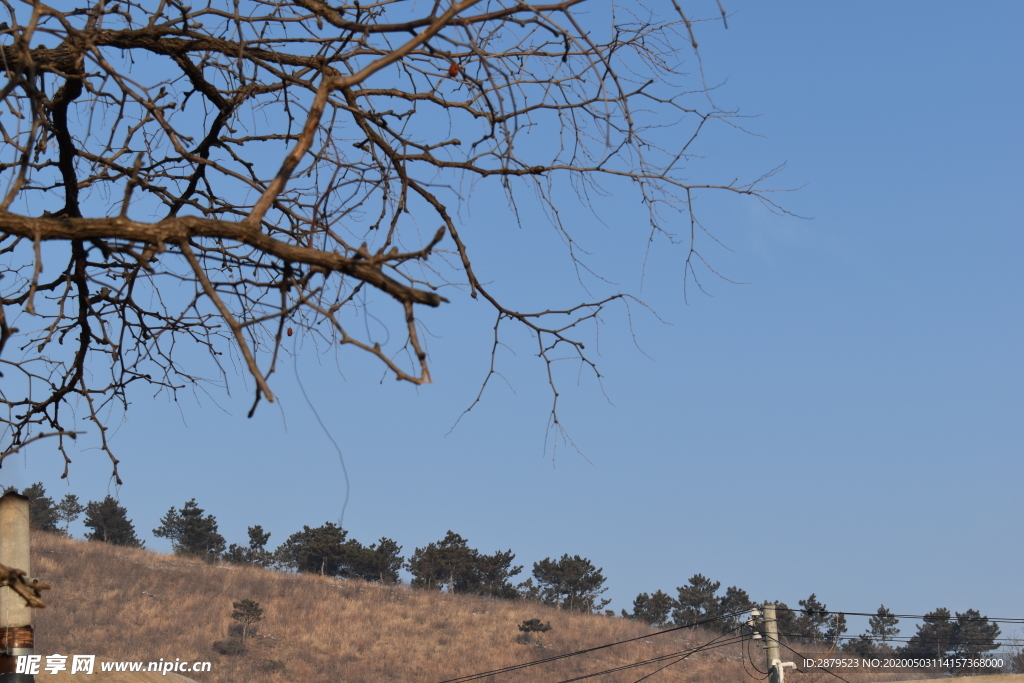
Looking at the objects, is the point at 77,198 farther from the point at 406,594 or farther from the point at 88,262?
the point at 406,594

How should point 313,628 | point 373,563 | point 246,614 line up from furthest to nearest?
point 373,563 < point 313,628 < point 246,614

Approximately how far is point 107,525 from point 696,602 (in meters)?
25.2

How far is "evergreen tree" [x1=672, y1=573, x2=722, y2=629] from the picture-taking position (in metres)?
36.3

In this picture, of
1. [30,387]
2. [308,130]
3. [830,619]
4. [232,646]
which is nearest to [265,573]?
[232,646]

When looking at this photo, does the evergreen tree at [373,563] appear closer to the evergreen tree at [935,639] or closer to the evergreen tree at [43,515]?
the evergreen tree at [43,515]

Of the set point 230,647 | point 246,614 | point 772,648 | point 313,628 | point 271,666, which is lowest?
point 271,666

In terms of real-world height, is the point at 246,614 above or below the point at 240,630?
above

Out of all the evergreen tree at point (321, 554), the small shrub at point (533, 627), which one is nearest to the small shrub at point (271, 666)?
the small shrub at point (533, 627)

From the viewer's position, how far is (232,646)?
25109 mm

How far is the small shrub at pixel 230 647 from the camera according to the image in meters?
25.0

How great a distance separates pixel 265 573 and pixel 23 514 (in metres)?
31.6

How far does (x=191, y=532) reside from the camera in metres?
37.8

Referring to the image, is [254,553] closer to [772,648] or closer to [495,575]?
[495,575]

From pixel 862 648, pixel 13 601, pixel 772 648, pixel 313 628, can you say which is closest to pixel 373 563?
pixel 313 628
